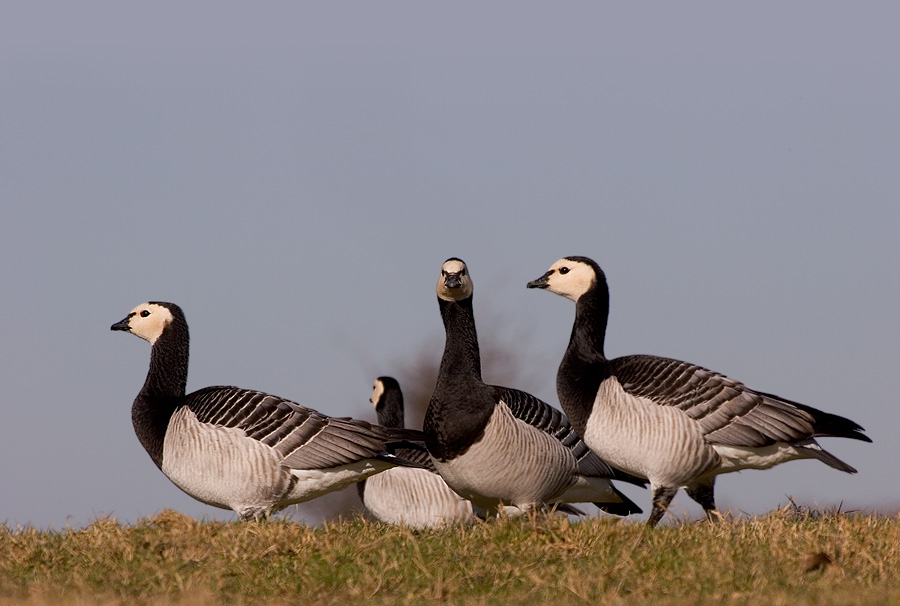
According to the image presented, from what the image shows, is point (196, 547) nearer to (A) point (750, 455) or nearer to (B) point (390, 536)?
(B) point (390, 536)

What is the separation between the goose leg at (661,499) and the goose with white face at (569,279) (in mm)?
2713

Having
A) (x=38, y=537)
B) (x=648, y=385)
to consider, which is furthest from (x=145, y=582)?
(x=648, y=385)

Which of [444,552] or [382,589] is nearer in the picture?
[382,589]

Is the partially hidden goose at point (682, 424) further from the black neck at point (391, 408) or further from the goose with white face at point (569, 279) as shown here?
the black neck at point (391, 408)

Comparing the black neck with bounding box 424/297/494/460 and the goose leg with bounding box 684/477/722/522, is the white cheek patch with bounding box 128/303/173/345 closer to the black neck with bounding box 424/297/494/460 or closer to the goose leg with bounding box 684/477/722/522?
the black neck with bounding box 424/297/494/460

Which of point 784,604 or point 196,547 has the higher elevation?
point 784,604

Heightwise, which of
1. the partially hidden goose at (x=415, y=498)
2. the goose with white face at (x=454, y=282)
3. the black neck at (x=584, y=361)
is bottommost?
the partially hidden goose at (x=415, y=498)

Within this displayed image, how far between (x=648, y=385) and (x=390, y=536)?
153 inches

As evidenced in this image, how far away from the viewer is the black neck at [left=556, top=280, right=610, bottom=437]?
12.0 meters

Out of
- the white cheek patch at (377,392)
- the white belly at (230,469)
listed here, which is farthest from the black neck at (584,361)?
the white cheek patch at (377,392)

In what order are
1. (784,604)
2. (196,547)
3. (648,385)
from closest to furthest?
(784,604), (196,547), (648,385)

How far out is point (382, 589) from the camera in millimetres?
7742

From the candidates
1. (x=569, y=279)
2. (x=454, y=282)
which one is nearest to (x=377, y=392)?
(x=569, y=279)

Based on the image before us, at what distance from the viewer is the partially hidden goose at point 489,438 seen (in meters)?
11.4
